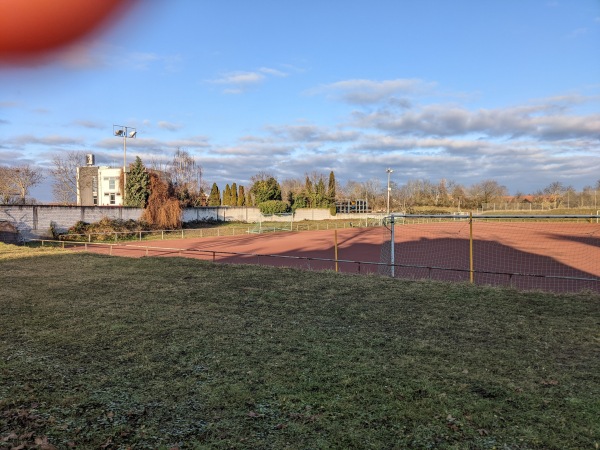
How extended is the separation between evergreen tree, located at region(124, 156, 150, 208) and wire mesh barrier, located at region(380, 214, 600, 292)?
23.0 meters

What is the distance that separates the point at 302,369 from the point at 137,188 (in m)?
35.5

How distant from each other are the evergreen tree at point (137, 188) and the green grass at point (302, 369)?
29003 millimetres

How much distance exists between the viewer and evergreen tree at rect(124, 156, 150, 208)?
121 ft

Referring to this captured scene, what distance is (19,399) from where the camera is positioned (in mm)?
3801

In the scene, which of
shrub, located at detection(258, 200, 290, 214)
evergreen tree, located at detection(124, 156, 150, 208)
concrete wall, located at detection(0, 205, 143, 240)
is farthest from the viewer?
shrub, located at detection(258, 200, 290, 214)

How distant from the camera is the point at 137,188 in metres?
36.8

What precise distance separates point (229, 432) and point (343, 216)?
5369cm

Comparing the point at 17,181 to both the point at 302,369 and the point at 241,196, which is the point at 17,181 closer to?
the point at 241,196

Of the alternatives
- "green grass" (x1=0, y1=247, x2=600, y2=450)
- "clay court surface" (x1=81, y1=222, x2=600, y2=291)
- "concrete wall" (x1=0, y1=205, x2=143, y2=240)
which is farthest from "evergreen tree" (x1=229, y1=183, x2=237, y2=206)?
"green grass" (x1=0, y1=247, x2=600, y2=450)

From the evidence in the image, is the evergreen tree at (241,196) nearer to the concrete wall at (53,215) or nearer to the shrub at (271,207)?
the shrub at (271,207)

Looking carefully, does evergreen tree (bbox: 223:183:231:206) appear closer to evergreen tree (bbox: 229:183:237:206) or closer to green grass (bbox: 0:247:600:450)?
evergreen tree (bbox: 229:183:237:206)

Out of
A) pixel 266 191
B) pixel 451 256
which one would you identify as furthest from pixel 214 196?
pixel 451 256

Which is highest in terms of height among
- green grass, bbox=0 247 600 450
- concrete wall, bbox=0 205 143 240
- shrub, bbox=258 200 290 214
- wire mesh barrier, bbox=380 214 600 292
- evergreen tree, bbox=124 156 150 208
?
evergreen tree, bbox=124 156 150 208

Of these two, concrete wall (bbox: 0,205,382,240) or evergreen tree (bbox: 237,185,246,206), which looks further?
evergreen tree (bbox: 237,185,246,206)
